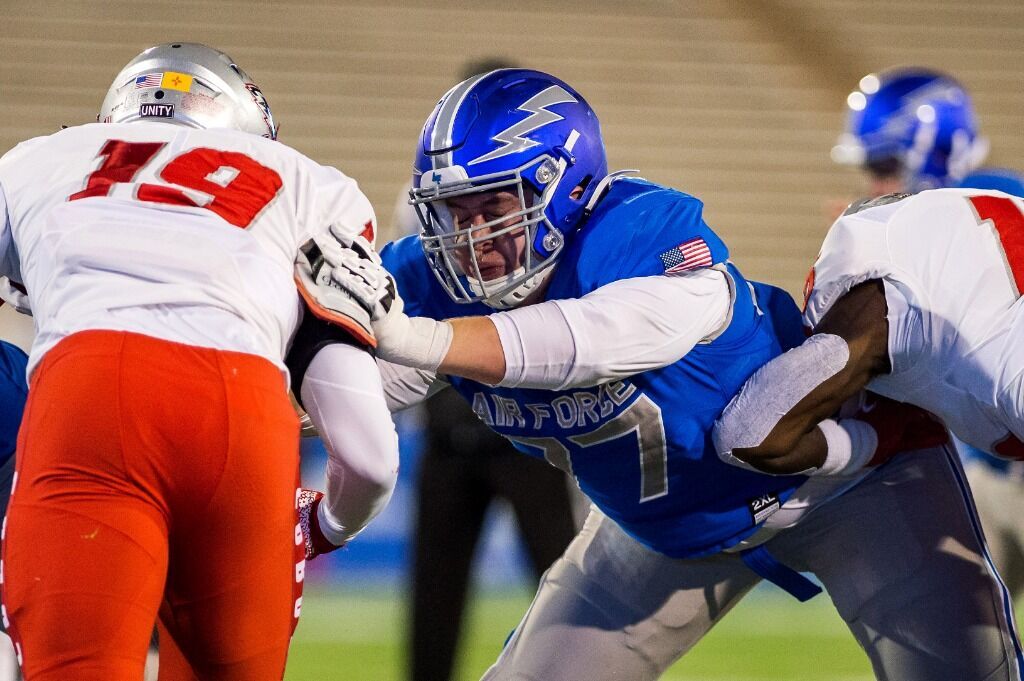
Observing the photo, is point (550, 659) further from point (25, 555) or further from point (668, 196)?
point (25, 555)

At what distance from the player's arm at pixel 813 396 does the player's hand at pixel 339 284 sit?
0.74 meters

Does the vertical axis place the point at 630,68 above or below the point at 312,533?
below

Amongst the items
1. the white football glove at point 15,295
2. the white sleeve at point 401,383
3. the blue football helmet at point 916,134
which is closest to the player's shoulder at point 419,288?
the white sleeve at point 401,383

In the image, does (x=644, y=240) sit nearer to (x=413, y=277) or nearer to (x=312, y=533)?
(x=413, y=277)

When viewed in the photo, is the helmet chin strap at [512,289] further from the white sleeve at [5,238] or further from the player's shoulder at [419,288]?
the white sleeve at [5,238]

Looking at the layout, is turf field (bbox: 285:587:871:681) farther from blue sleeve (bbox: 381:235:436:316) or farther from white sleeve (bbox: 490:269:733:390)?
white sleeve (bbox: 490:269:733:390)

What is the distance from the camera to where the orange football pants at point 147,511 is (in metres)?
1.69

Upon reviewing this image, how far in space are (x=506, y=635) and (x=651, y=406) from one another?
240 cm

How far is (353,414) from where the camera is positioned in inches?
76.8

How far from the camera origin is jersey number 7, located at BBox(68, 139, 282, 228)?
75.8 inches

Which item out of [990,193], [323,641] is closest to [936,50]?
[323,641]

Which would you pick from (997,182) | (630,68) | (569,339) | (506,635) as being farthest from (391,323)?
(630,68)

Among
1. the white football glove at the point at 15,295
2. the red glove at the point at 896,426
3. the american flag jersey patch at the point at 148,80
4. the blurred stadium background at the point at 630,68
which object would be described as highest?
the american flag jersey patch at the point at 148,80

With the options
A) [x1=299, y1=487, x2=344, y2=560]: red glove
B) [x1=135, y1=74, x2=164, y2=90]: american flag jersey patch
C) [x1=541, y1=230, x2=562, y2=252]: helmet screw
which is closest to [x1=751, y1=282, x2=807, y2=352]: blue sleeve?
[x1=541, y1=230, x2=562, y2=252]: helmet screw
